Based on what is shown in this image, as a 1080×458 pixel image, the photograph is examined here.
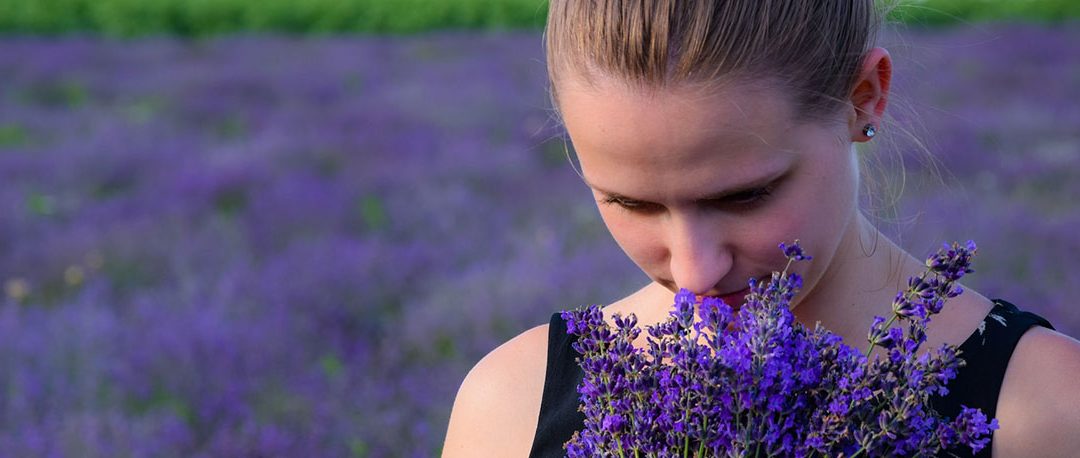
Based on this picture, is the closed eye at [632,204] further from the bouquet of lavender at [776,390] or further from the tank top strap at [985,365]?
the tank top strap at [985,365]

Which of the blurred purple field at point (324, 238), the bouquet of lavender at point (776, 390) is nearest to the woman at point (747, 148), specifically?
the bouquet of lavender at point (776, 390)

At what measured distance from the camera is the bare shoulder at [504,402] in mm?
2117

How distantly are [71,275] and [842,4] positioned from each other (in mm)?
5468

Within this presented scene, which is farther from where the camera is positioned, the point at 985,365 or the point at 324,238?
the point at 324,238

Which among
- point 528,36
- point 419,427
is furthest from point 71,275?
point 528,36

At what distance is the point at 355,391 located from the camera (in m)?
4.69

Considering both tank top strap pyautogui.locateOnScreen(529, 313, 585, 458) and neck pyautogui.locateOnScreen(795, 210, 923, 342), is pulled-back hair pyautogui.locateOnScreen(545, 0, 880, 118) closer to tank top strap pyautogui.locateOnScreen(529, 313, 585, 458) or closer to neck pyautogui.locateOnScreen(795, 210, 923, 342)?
neck pyautogui.locateOnScreen(795, 210, 923, 342)

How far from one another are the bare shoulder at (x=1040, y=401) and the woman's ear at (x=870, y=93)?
0.41m

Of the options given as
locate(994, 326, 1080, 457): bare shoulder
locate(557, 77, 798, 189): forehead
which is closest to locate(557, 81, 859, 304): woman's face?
locate(557, 77, 798, 189): forehead

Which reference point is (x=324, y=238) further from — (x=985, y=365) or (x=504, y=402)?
(x=985, y=365)

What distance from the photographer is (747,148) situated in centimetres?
160

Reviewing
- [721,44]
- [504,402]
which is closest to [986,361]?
[721,44]

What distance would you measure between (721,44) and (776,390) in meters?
0.55

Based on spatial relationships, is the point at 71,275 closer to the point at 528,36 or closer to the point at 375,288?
the point at 375,288
